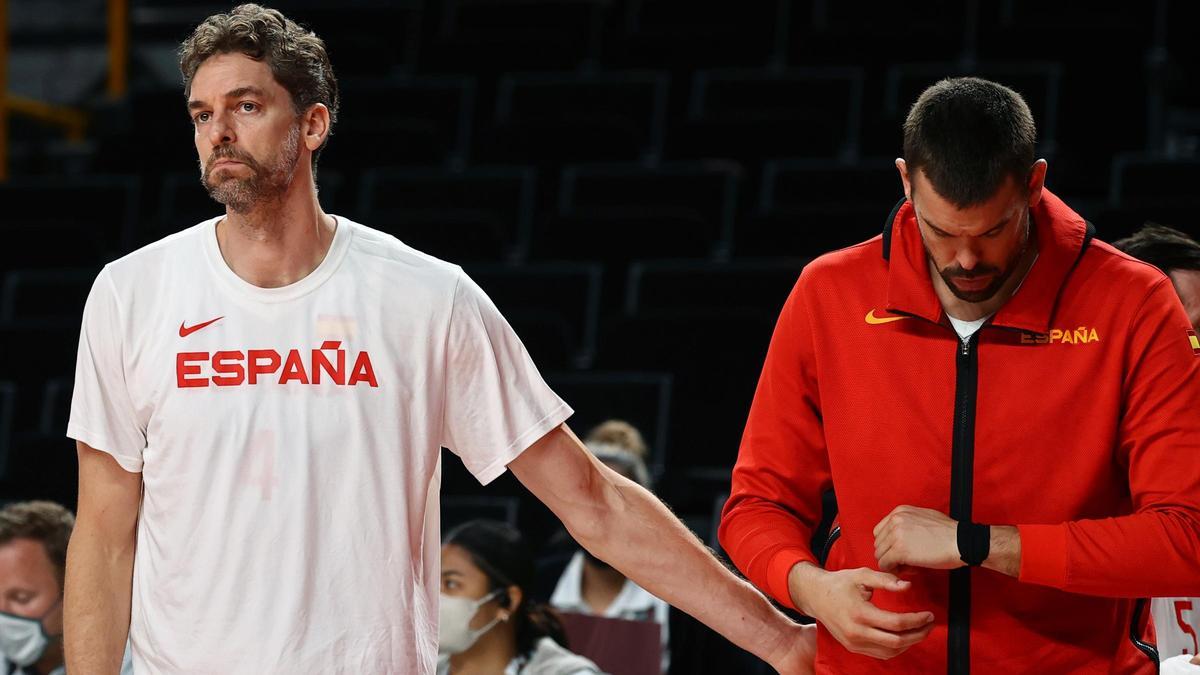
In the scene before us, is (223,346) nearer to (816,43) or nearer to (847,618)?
(847,618)

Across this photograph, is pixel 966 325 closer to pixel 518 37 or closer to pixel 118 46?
pixel 518 37

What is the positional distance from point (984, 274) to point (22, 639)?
9.12 feet

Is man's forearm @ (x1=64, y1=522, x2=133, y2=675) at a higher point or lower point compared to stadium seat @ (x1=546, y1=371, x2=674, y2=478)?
lower

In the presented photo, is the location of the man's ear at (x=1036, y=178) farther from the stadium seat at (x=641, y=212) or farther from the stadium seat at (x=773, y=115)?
the stadium seat at (x=773, y=115)

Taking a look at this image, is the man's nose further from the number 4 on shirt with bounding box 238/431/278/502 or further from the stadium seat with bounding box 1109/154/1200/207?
the stadium seat with bounding box 1109/154/1200/207

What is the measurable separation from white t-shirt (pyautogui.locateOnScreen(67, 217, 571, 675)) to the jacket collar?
665 mm

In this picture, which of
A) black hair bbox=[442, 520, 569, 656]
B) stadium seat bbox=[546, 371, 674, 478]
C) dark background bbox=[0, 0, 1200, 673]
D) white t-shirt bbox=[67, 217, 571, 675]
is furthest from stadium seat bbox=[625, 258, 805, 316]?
white t-shirt bbox=[67, 217, 571, 675]

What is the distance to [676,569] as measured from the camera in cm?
257

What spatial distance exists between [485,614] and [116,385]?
1.82 m

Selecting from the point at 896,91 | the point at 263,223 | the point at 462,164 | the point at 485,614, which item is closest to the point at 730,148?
the point at 896,91

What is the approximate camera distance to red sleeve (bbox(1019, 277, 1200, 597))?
2.06 m

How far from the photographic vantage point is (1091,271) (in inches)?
88.6

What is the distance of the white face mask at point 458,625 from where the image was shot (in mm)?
3938

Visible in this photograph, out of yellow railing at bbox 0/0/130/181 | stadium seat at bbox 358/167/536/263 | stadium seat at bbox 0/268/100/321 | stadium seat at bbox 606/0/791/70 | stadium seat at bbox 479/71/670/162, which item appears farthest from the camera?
yellow railing at bbox 0/0/130/181
